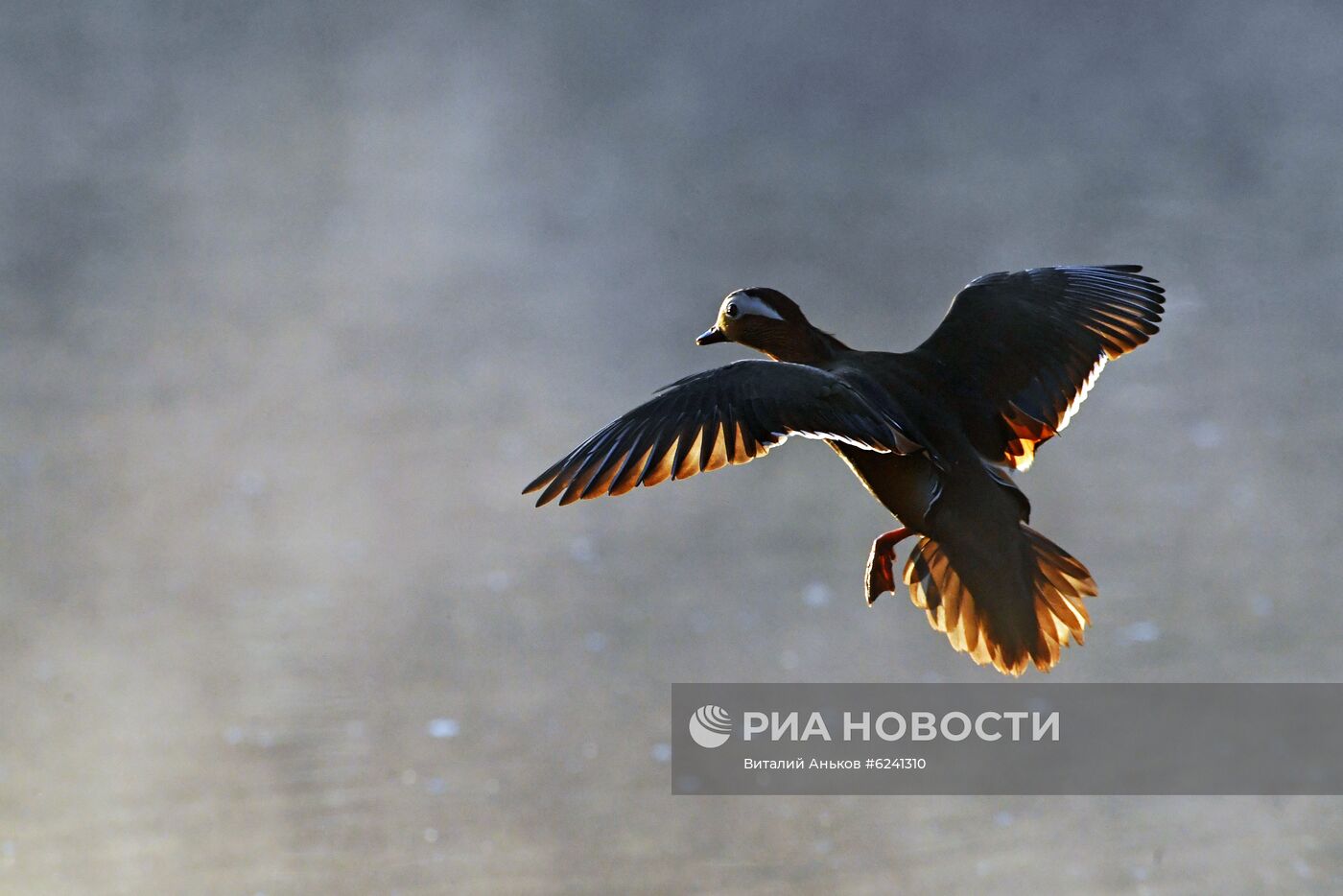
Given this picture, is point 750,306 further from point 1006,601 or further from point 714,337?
point 1006,601

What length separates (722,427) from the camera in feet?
4.05

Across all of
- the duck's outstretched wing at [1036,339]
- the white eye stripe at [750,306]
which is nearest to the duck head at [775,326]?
the white eye stripe at [750,306]

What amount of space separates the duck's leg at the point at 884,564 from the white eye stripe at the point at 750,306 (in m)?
0.28

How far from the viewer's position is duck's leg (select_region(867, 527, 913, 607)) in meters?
1.31

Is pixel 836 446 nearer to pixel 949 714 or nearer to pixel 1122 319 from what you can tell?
pixel 1122 319

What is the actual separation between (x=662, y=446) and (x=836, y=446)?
182 mm

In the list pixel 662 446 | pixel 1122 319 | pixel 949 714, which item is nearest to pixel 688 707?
pixel 949 714

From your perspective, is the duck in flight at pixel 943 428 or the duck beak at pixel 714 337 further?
the duck beak at pixel 714 337

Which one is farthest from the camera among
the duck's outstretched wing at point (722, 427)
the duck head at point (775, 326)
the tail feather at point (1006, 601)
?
the duck head at point (775, 326)

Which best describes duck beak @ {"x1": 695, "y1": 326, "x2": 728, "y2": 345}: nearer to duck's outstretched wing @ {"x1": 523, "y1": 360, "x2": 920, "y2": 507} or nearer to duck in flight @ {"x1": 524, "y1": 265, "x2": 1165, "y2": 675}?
duck in flight @ {"x1": 524, "y1": 265, "x2": 1165, "y2": 675}

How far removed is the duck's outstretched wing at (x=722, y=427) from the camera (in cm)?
119

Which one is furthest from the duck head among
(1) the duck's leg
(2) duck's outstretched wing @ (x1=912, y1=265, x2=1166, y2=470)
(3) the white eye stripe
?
(1) the duck's leg

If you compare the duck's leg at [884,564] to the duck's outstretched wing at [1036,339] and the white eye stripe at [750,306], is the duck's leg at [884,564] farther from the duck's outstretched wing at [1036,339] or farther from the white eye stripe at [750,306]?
the white eye stripe at [750,306]

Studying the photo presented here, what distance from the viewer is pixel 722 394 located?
4.18 ft
